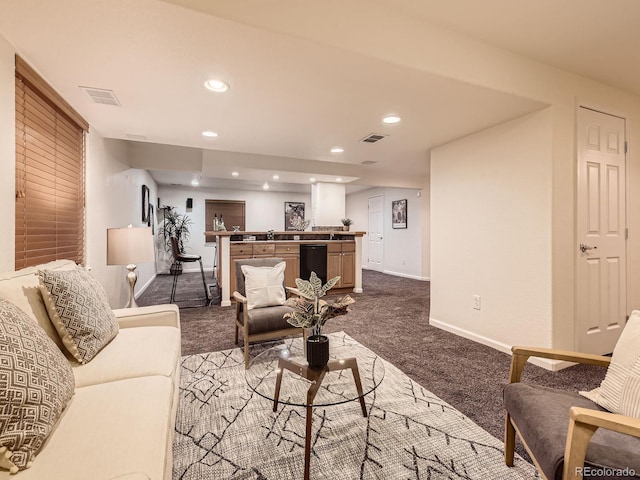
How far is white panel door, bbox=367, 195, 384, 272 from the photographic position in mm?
8461

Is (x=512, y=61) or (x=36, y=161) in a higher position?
(x=512, y=61)

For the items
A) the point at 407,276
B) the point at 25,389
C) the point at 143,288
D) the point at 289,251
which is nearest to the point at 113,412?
the point at 25,389

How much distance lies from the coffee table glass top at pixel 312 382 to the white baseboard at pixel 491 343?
1.50 metres

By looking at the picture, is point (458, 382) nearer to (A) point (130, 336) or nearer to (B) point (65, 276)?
(A) point (130, 336)

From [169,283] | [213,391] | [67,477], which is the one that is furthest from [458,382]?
[169,283]

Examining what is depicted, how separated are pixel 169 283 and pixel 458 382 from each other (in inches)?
244

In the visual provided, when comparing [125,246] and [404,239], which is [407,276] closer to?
[404,239]

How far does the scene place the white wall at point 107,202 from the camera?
9.82ft

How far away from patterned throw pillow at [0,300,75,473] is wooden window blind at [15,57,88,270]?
123 cm

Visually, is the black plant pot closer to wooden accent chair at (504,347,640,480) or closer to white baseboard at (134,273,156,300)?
wooden accent chair at (504,347,640,480)

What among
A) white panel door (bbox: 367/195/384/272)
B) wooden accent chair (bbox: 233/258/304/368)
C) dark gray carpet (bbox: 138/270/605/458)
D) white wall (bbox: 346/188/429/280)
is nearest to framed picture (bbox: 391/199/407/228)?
white wall (bbox: 346/188/429/280)

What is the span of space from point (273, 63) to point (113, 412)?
1947mm

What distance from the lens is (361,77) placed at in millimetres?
2008

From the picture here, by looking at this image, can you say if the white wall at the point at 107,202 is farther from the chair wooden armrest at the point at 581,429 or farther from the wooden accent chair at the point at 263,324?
the chair wooden armrest at the point at 581,429
